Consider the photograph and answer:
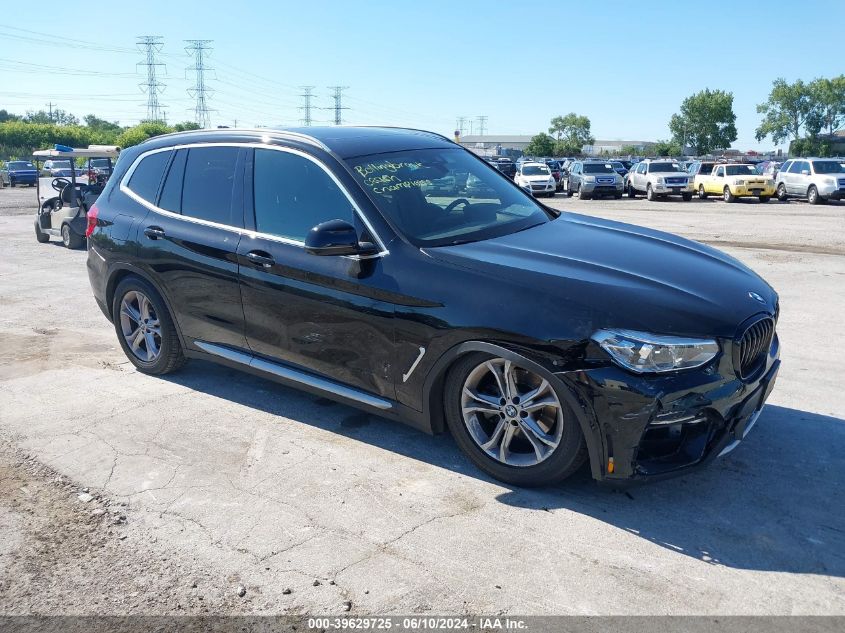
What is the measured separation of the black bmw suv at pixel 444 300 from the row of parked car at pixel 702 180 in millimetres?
22306

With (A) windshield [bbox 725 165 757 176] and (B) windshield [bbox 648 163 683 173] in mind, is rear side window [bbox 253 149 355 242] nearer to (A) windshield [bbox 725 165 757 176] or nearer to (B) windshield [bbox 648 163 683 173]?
(A) windshield [bbox 725 165 757 176]

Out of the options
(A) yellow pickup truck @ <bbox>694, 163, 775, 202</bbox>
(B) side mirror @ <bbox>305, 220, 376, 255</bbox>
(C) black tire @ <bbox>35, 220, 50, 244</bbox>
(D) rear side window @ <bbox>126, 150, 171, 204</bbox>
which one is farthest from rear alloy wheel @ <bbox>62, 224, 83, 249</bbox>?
(A) yellow pickup truck @ <bbox>694, 163, 775, 202</bbox>

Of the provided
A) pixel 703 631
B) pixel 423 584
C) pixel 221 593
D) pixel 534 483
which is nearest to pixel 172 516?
pixel 221 593

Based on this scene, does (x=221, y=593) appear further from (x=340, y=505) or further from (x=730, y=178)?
(x=730, y=178)

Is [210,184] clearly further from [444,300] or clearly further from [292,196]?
[444,300]

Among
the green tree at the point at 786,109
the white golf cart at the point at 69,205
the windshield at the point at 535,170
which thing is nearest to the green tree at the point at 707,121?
the green tree at the point at 786,109

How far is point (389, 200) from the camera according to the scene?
457 centimetres

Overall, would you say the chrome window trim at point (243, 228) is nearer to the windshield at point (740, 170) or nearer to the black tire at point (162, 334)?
the black tire at point (162, 334)

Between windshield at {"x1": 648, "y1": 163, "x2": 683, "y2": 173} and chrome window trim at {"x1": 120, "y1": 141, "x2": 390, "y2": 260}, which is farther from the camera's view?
windshield at {"x1": 648, "y1": 163, "x2": 683, "y2": 173}

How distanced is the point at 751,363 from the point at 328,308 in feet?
7.70

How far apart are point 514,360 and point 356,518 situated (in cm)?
111

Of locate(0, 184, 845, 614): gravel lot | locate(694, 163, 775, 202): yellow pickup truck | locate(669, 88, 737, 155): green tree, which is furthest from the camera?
locate(669, 88, 737, 155): green tree

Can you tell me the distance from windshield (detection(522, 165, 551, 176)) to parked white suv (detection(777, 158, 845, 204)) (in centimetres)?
1026

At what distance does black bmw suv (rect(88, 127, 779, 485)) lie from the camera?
3619 mm
